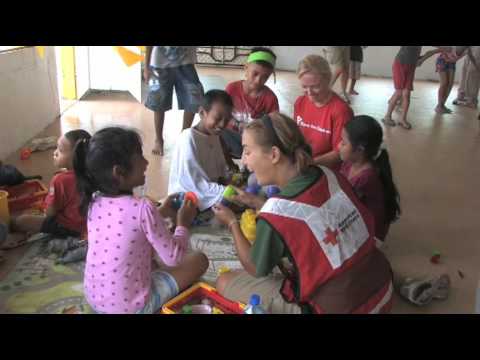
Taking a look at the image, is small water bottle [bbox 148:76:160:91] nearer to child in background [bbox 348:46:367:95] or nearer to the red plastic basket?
the red plastic basket

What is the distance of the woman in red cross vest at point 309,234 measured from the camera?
1.55 metres

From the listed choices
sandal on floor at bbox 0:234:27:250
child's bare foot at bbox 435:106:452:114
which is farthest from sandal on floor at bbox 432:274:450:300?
child's bare foot at bbox 435:106:452:114

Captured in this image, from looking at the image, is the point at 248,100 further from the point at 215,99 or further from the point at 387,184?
the point at 387,184

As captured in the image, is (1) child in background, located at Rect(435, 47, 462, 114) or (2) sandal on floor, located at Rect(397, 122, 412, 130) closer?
(2) sandal on floor, located at Rect(397, 122, 412, 130)

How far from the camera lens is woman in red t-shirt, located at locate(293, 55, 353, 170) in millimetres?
2824

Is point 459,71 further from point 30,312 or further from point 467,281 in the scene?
point 30,312

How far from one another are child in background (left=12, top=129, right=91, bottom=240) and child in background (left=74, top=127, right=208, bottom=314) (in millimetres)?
652

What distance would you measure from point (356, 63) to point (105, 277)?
22.6ft

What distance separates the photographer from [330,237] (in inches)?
61.0

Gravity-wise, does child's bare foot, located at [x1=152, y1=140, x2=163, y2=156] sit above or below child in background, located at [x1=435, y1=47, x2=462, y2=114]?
below

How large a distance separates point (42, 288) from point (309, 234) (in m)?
1.31

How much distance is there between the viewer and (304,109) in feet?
10.0

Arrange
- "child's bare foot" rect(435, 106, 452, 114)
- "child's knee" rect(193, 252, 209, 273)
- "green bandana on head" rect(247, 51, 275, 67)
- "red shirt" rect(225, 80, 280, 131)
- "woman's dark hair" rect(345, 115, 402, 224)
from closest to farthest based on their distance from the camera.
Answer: "child's knee" rect(193, 252, 209, 273), "woman's dark hair" rect(345, 115, 402, 224), "green bandana on head" rect(247, 51, 275, 67), "red shirt" rect(225, 80, 280, 131), "child's bare foot" rect(435, 106, 452, 114)

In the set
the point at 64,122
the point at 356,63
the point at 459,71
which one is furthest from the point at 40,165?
the point at 459,71
